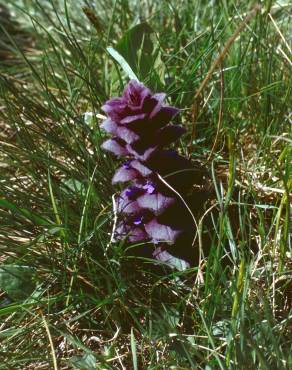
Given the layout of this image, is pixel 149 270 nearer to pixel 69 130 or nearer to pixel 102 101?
pixel 69 130

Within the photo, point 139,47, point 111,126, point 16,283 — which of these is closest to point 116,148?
point 111,126

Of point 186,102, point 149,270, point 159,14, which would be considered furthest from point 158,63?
point 149,270

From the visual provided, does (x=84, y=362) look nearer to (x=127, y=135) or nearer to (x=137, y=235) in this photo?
(x=137, y=235)

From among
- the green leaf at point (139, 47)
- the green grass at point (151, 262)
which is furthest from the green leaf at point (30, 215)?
the green leaf at point (139, 47)

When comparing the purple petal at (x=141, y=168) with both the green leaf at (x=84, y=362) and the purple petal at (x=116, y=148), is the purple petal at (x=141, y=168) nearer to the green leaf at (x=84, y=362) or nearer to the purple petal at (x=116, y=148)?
the purple petal at (x=116, y=148)

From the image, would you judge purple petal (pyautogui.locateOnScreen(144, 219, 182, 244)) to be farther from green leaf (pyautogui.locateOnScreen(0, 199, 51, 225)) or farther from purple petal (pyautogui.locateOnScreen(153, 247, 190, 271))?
green leaf (pyautogui.locateOnScreen(0, 199, 51, 225))
